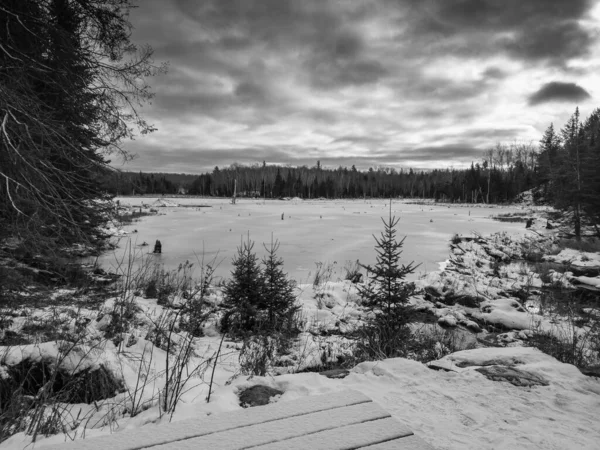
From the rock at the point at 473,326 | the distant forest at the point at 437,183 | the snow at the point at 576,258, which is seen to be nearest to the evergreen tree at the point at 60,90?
the rock at the point at 473,326

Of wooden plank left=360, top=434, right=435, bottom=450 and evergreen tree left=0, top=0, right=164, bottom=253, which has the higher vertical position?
evergreen tree left=0, top=0, right=164, bottom=253

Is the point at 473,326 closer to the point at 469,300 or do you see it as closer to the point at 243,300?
the point at 469,300

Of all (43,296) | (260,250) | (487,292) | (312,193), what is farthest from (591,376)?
(312,193)

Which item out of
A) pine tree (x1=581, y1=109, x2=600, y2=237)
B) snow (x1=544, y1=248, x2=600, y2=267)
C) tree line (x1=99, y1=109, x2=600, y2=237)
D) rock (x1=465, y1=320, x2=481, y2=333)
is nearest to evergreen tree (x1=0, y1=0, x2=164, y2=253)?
tree line (x1=99, y1=109, x2=600, y2=237)

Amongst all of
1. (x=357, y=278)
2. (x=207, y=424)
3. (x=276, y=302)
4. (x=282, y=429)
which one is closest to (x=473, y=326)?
(x=357, y=278)

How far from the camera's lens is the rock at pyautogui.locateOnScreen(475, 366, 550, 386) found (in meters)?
2.78

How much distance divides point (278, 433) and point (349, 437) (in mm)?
351

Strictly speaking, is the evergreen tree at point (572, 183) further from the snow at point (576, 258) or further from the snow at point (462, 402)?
the snow at point (462, 402)

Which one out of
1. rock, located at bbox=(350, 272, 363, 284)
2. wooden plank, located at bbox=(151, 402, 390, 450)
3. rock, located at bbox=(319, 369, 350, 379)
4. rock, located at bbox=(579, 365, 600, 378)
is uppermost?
wooden plank, located at bbox=(151, 402, 390, 450)

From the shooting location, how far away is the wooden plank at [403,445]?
5.04 feet

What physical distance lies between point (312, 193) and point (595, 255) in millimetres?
82533

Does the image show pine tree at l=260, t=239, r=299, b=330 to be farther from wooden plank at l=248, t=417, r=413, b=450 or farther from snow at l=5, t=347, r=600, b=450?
wooden plank at l=248, t=417, r=413, b=450

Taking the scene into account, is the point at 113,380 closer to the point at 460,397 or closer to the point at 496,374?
the point at 460,397

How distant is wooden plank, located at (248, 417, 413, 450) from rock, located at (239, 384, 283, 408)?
93cm
